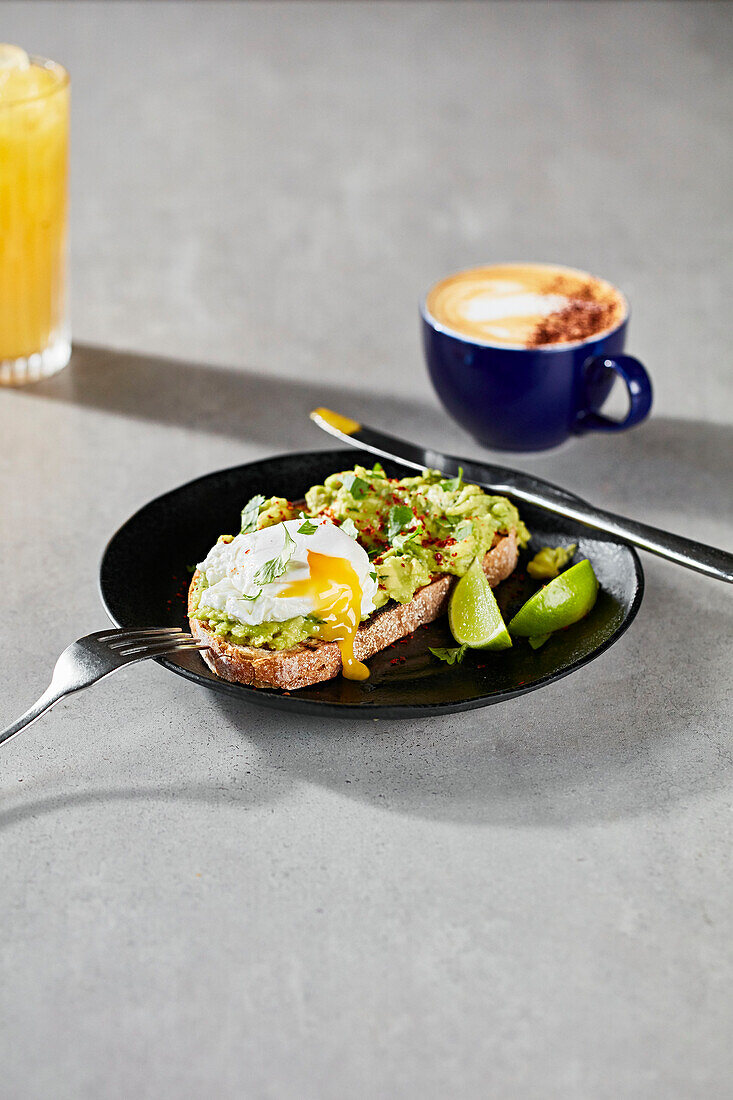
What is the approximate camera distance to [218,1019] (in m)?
1.33

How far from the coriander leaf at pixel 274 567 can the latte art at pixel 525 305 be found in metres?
0.90

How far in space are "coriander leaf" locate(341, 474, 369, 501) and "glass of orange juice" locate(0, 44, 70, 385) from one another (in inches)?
46.2

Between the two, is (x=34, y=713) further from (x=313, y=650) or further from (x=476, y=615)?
(x=476, y=615)

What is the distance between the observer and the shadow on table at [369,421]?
2.52 m

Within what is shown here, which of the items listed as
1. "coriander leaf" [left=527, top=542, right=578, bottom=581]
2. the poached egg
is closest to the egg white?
the poached egg

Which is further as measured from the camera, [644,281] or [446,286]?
[644,281]

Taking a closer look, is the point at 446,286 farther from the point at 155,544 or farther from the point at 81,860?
the point at 81,860

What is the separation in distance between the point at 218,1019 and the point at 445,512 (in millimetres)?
888

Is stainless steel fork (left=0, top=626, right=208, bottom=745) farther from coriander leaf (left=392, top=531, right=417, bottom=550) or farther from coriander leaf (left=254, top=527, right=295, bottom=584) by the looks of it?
coriander leaf (left=392, top=531, right=417, bottom=550)

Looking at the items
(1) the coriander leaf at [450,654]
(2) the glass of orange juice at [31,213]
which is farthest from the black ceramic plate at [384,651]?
(2) the glass of orange juice at [31,213]

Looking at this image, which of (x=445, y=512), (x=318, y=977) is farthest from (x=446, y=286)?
(x=318, y=977)

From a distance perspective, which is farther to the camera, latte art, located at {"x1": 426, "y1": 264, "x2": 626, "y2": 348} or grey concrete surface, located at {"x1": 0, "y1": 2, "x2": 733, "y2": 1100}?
latte art, located at {"x1": 426, "y1": 264, "x2": 626, "y2": 348}

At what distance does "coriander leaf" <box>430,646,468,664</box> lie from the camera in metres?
1.78

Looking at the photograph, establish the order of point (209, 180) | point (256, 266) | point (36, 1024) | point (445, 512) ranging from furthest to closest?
point (209, 180) → point (256, 266) → point (445, 512) → point (36, 1024)
